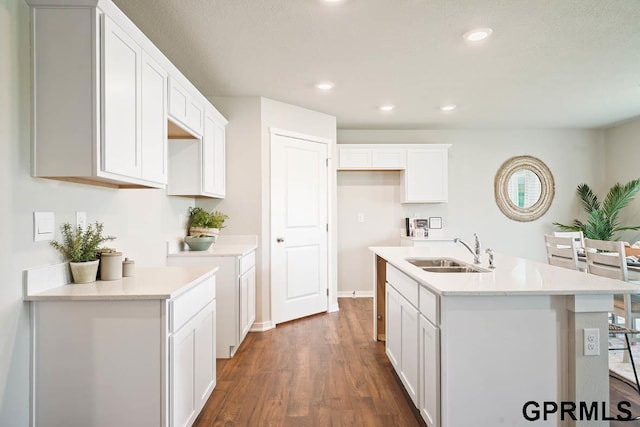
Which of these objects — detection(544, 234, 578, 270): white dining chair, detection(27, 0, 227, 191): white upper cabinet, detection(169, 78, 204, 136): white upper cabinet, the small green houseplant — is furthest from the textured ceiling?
detection(544, 234, 578, 270): white dining chair

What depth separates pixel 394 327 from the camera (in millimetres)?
2697

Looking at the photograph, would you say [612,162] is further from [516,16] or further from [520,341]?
A: [520,341]

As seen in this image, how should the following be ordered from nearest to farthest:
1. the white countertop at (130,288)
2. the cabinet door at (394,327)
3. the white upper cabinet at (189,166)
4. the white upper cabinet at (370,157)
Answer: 1. the white countertop at (130,288)
2. the cabinet door at (394,327)
3. the white upper cabinet at (189,166)
4. the white upper cabinet at (370,157)

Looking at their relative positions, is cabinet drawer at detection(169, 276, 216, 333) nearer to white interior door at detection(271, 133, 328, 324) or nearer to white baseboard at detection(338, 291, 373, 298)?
white interior door at detection(271, 133, 328, 324)

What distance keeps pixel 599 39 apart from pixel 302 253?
3.22 meters

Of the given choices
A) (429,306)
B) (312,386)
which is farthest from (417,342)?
(312,386)

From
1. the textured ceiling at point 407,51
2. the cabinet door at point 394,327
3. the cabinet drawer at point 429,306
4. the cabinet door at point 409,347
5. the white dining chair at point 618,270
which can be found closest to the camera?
the cabinet drawer at point 429,306

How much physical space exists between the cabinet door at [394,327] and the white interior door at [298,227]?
145 cm

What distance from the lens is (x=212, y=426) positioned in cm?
210

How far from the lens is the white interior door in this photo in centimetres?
397

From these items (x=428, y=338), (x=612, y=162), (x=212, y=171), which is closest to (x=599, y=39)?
(x=428, y=338)

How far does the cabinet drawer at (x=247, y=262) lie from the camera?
323 cm

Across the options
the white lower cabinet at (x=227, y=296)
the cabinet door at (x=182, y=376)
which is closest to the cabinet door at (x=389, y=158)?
the white lower cabinet at (x=227, y=296)

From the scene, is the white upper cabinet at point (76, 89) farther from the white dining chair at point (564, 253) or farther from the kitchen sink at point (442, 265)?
the white dining chair at point (564, 253)
